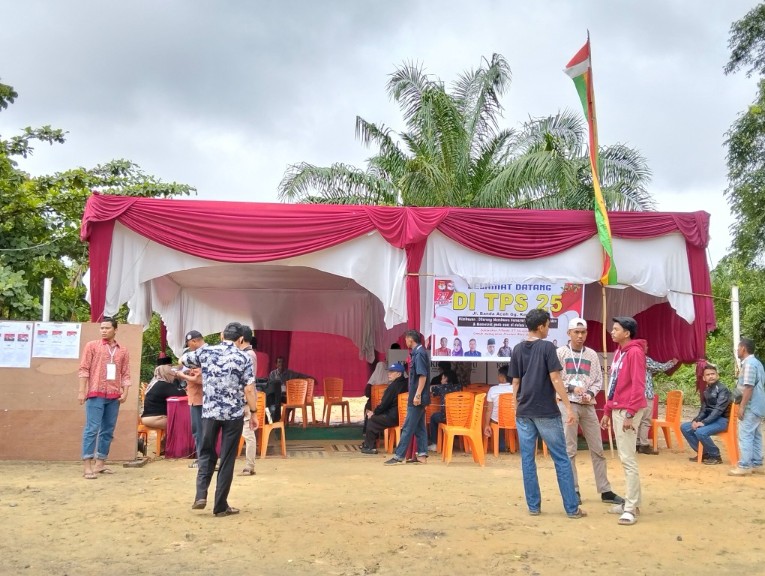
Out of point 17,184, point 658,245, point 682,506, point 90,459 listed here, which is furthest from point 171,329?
point 682,506

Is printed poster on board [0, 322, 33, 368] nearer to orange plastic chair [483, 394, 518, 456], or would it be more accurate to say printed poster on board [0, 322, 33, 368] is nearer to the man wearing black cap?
the man wearing black cap

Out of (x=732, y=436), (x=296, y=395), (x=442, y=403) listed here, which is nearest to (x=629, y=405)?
(x=732, y=436)

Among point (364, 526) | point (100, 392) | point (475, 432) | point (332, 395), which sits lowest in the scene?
point (364, 526)

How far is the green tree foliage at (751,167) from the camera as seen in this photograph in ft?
51.3

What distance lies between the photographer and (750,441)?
704 centimetres

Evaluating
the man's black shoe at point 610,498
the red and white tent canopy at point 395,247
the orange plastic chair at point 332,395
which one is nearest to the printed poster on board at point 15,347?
the red and white tent canopy at point 395,247

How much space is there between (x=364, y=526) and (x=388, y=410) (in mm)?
3653

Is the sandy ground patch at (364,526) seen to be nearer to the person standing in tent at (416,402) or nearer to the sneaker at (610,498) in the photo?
the sneaker at (610,498)

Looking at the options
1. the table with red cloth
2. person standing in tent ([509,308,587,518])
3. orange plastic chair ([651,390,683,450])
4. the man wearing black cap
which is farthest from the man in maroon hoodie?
the table with red cloth

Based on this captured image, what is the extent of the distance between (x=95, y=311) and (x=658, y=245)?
22.2 feet

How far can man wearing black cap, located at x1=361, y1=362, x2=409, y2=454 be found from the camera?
8.30 m

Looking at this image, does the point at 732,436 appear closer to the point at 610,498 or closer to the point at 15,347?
the point at 610,498

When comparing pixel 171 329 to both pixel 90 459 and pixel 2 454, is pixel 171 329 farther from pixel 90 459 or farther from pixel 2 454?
pixel 90 459

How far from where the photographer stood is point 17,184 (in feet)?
34.7
